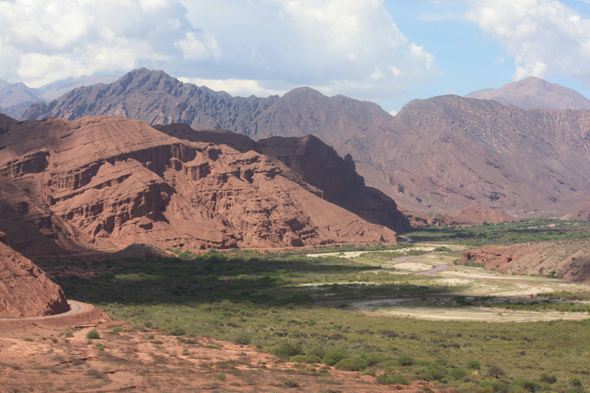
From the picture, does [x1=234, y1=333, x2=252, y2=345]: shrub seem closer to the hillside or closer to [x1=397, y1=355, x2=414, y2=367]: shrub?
[x1=397, y1=355, x2=414, y2=367]: shrub

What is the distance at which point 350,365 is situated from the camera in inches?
1123

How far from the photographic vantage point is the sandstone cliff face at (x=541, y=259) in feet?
250

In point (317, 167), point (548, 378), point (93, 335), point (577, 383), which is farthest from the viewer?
point (317, 167)

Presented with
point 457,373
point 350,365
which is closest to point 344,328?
point 350,365

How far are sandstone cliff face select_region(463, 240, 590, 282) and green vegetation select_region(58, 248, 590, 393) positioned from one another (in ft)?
58.7

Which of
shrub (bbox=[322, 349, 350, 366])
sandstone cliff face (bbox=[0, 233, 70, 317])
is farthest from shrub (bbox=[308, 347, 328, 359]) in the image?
sandstone cliff face (bbox=[0, 233, 70, 317])

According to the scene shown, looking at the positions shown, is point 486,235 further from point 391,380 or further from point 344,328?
point 391,380

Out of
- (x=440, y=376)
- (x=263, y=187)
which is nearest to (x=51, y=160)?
(x=263, y=187)

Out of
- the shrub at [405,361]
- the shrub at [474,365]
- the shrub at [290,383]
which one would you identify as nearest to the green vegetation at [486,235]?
the shrub at [474,365]

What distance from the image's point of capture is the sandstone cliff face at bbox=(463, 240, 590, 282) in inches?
3002

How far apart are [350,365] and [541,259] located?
65071 millimetres

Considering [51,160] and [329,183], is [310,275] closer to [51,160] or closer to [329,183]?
[51,160]

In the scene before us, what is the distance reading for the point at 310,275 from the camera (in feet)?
267

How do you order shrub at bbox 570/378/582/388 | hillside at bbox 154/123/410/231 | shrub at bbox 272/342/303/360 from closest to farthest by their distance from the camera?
shrub at bbox 570/378/582/388, shrub at bbox 272/342/303/360, hillside at bbox 154/123/410/231
